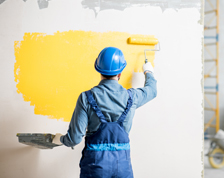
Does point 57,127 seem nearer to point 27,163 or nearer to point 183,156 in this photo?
point 27,163

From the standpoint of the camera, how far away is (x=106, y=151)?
1.16 m

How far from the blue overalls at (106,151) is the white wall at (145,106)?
661 mm

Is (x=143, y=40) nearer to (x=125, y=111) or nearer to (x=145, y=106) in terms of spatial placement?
(x=145, y=106)

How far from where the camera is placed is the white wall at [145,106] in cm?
174

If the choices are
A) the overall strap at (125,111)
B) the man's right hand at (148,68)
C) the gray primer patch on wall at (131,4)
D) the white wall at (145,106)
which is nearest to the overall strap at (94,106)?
the overall strap at (125,111)

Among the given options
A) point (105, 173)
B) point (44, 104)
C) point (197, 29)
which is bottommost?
point (105, 173)

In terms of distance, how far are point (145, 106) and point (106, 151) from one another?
79cm

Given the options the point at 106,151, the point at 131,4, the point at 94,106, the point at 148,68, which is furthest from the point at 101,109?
the point at 131,4

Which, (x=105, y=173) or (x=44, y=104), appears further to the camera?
(x=44, y=104)

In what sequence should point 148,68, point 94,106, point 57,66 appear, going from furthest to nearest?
point 57,66
point 148,68
point 94,106

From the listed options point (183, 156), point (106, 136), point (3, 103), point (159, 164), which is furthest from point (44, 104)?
point (183, 156)

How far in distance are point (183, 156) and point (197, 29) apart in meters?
1.10

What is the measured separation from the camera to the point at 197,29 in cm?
189

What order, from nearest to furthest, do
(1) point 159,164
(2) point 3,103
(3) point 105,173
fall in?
(3) point 105,173
(2) point 3,103
(1) point 159,164
